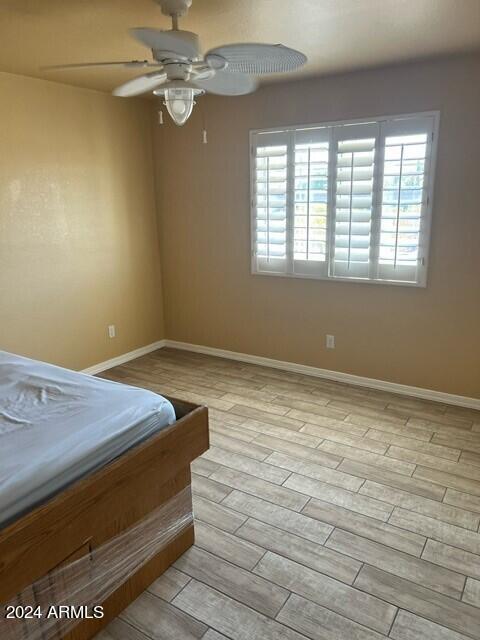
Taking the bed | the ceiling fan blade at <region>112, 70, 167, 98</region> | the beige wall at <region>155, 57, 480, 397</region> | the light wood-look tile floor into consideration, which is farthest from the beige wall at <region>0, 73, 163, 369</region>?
the bed

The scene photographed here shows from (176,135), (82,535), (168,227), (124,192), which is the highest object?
(176,135)

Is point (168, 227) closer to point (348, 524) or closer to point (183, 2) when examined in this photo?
point (183, 2)

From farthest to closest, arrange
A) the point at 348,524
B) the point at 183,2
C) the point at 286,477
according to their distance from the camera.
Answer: the point at 286,477
the point at 348,524
the point at 183,2

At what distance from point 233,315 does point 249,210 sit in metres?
1.02

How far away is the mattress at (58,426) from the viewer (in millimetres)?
1535

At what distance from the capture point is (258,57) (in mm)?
1837

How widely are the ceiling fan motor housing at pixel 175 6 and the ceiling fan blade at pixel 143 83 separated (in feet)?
1.11

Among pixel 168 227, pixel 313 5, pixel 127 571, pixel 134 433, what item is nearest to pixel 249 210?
pixel 168 227

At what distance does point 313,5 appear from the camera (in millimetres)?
2250

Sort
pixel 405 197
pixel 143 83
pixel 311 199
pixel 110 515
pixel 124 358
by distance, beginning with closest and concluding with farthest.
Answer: pixel 110 515, pixel 143 83, pixel 405 197, pixel 311 199, pixel 124 358

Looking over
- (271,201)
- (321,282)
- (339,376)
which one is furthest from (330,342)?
(271,201)

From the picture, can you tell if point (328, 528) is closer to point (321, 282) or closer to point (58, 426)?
point (58, 426)

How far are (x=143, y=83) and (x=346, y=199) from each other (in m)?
1.93

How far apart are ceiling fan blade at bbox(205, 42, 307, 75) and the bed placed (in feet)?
4.72
